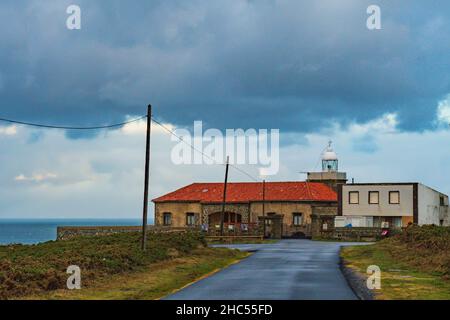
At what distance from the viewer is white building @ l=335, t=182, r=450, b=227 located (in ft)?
235

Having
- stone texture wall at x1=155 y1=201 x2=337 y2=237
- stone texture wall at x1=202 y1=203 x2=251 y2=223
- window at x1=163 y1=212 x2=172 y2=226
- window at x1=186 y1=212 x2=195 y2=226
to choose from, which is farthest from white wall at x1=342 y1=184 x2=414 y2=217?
window at x1=163 y1=212 x2=172 y2=226

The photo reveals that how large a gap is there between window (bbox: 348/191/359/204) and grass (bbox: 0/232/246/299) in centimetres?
3650

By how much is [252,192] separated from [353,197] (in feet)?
41.8

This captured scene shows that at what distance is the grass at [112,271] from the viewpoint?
829 inches

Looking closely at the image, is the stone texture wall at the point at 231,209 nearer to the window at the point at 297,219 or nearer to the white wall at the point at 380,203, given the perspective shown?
the window at the point at 297,219

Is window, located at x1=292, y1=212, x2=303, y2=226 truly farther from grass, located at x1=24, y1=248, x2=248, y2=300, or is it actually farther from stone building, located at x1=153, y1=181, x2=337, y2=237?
grass, located at x1=24, y1=248, x2=248, y2=300

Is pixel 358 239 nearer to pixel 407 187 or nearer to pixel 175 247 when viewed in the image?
pixel 407 187

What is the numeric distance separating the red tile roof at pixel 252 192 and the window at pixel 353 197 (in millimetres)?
3388

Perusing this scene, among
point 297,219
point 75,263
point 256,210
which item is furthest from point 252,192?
point 75,263

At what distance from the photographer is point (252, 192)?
80375 mm

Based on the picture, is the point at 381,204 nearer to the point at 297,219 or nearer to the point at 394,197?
the point at 394,197

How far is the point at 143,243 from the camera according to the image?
35.2 meters
